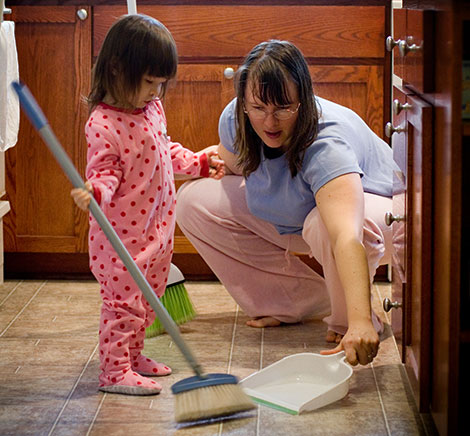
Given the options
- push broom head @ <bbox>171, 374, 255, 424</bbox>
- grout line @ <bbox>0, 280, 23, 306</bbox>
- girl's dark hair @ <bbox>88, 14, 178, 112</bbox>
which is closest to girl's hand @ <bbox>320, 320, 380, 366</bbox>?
push broom head @ <bbox>171, 374, 255, 424</bbox>

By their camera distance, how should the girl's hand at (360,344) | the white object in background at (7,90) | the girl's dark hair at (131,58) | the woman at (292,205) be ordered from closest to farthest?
the girl's hand at (360,344) → the girl's dark hair at (131,58) → the woman at (292,205) → the white object in background at (7,90)

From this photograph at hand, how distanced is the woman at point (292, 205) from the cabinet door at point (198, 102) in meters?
0.30

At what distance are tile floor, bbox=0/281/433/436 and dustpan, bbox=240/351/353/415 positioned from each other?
1.1 inches

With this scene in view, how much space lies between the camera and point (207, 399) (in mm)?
1539

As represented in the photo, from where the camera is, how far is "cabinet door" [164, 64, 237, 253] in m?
2.60

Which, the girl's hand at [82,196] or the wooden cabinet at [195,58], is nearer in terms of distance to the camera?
the girl's hand at [82,196]

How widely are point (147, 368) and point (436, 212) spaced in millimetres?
760

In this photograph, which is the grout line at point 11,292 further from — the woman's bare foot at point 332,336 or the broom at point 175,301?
the woman's bare foot at point 332,336

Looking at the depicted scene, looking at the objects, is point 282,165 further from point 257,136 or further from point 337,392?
point 337,392

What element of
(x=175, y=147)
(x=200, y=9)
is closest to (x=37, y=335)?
(x=175, y=147)

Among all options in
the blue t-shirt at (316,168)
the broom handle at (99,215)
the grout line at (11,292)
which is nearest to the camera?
the broom handle at (99,215)

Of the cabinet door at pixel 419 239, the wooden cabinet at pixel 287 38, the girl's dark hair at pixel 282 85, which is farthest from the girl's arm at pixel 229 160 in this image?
the cabinet door at pixel 419 239

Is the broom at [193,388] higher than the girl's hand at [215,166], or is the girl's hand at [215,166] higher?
the girl's hand at [215,166]

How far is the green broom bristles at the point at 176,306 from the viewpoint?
2.21 metres
